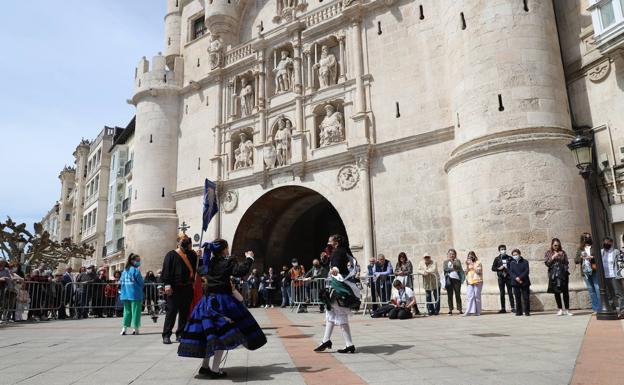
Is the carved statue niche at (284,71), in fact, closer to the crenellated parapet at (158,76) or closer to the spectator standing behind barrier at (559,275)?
the crenellated parapet at (158,76)

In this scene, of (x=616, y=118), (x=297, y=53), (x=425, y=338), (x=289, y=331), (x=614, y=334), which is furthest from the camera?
(x=297, y=53)

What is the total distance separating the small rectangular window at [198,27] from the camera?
26097 mm

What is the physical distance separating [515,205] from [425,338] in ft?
21.9

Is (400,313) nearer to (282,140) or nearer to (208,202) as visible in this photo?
(208,202)

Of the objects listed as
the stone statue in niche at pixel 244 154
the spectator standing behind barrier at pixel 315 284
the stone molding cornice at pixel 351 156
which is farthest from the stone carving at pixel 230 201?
the spectator standing behind barrier at pixel 315 284

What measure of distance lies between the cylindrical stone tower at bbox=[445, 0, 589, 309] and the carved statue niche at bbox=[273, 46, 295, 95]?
331 inches

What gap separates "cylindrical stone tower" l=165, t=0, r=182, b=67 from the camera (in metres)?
26.8

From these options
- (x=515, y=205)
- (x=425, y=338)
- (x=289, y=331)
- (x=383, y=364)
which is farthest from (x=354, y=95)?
(x=383, y=364)

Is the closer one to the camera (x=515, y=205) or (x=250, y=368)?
(x=250, y=368)

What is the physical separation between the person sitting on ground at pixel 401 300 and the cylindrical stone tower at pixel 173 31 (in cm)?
2038

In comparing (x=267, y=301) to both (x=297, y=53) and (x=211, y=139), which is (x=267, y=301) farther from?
(x=297, y=53)

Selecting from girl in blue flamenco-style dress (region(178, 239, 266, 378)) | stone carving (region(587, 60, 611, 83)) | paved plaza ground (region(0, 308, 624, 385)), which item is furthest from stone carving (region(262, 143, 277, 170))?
girl in blue flamenco-style dress (region(178, 239, 266, 378))

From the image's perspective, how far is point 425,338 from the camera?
24.3ft

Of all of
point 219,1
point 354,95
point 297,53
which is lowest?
point 354,95
